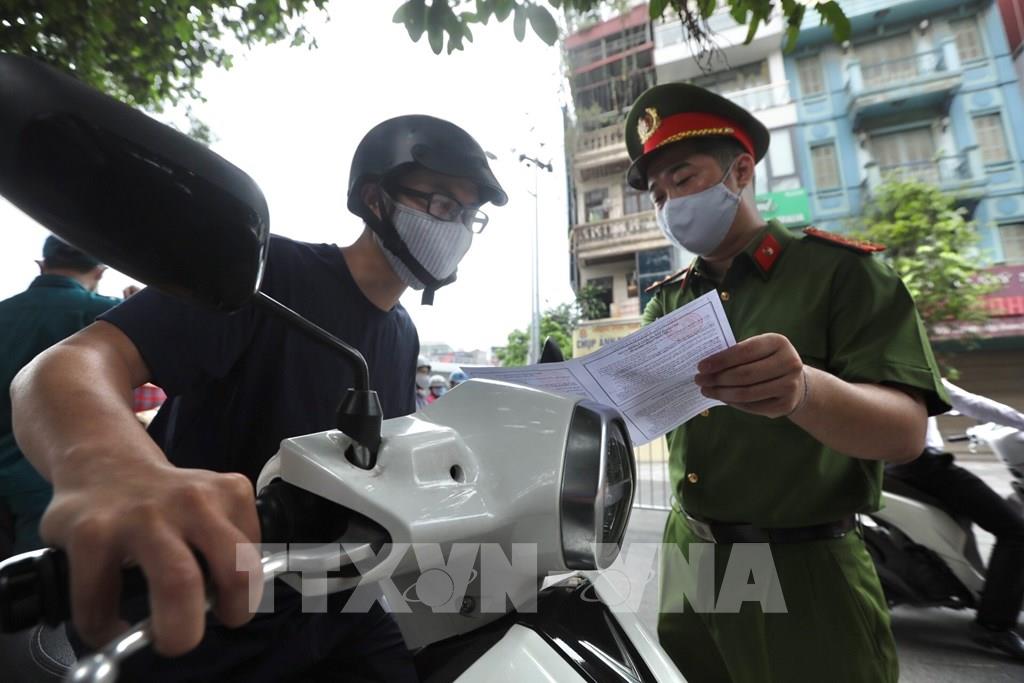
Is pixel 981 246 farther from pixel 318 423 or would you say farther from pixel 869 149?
pixel 318 423

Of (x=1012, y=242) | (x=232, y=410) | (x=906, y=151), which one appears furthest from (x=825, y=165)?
(x=232, y=410)

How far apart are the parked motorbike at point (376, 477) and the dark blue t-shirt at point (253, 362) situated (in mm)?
325

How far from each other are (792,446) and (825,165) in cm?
1116

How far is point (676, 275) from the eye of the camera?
1.43 m

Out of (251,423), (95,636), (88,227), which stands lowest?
(95,636)

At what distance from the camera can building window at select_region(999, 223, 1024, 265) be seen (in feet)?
28.4

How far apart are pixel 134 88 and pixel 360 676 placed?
3597mm

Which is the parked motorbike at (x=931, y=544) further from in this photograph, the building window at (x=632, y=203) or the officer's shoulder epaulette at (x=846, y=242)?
the building window at (x=632, y=203)

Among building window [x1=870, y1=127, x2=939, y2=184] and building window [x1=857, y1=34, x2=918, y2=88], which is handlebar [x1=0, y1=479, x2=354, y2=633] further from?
building window [x1=857, y1=34, x2=918, y2=88]

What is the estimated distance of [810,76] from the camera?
10555 mm

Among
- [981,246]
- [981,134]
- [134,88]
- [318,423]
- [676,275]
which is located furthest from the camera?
[981,134]

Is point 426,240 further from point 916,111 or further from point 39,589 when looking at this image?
point 916,111

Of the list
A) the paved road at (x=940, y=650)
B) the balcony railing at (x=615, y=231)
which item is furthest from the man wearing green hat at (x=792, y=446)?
the balcony railing at (x=615, y=231)

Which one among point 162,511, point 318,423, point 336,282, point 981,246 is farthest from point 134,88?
point 981,246
